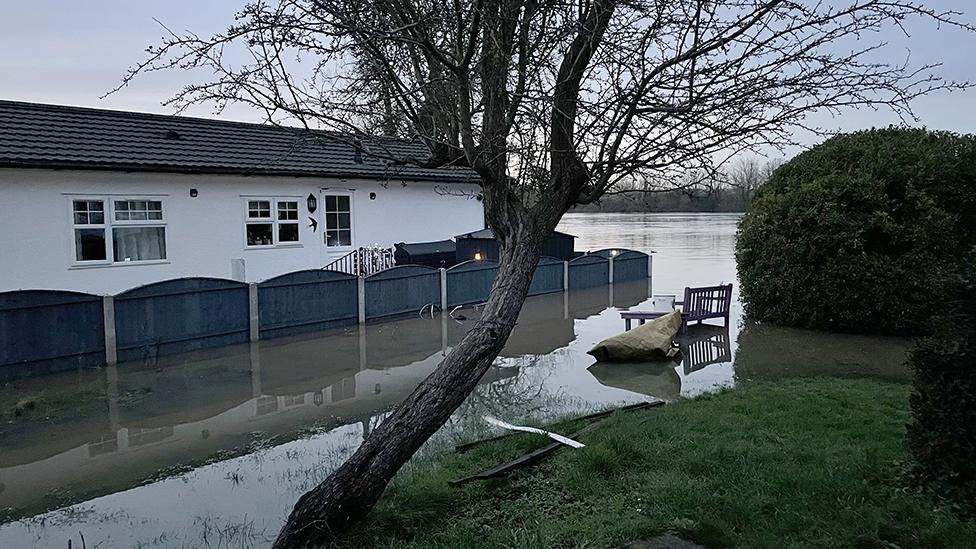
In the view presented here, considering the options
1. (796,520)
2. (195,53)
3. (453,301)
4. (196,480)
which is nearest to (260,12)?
(195,53)

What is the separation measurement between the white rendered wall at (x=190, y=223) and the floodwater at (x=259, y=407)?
300cm

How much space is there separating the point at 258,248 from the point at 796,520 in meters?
14.4

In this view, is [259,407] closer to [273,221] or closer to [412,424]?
[412,424]

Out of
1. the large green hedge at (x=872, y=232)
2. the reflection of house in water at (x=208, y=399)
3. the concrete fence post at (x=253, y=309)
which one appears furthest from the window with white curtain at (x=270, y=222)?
the large green hedge at (x=872, y=232)

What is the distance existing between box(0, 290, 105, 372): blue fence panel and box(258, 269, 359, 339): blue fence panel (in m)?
2.73

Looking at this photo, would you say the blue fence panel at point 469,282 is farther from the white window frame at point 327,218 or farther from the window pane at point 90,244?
the window pane at point 90,244

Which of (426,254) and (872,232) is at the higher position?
(872,232)

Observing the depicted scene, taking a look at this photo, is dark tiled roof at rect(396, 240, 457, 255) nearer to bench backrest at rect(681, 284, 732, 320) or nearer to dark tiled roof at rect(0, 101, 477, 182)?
dark tiled roof at rect(0, 101, 477, 182)

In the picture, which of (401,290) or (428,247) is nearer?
(401,290)

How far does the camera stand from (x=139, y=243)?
14.7 meters

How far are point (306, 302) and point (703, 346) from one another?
7030mm

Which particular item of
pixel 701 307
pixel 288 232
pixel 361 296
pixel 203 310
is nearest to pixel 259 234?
pixel 288 232

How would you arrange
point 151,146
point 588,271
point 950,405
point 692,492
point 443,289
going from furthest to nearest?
point 588,271 < point 443,289 < point 151,146 < point 692,492 < point 950,405

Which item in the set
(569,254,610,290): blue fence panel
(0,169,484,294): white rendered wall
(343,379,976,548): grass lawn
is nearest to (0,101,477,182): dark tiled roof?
(0,169,484,294): white rendered wall
